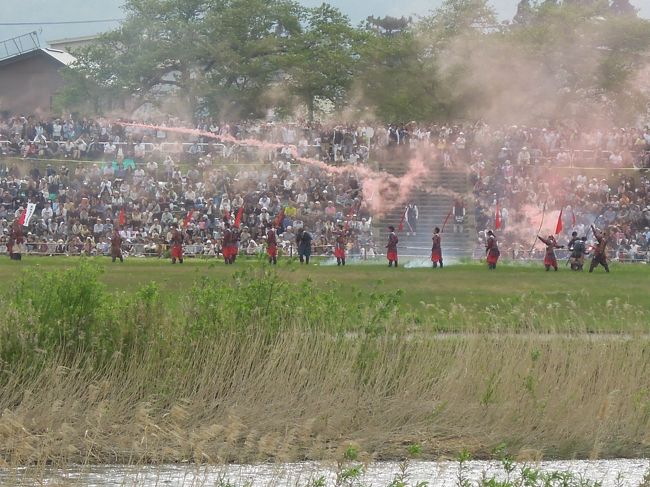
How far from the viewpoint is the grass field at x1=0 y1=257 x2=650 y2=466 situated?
588 inches

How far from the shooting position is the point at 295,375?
15.7m

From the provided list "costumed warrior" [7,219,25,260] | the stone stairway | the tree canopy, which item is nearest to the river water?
"costumed warrior" [7,219,25,260]

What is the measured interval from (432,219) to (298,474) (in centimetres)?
3677

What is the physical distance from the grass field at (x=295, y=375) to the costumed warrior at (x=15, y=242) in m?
24.7

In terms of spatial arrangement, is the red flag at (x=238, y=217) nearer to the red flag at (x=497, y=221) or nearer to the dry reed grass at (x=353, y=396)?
the red flag at (x=497, y=221)

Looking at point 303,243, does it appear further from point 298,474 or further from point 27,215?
point 298,474

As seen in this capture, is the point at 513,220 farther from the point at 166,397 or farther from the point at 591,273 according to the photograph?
the point at 166,397

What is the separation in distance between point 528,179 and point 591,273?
12.7 metres

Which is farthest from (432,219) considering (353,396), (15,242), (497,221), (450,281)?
(353,396)

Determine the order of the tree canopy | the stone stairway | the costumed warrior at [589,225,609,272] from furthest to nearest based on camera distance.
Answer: the tree canopy, the stone stairway, the costumed warrior at [589,225,609,272]

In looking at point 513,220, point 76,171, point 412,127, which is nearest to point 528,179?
point 513,220

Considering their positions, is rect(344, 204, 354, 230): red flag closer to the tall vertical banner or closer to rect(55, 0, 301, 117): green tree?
the tall vertical banner

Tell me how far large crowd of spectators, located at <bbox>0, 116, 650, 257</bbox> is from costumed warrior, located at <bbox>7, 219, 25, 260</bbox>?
2150mm

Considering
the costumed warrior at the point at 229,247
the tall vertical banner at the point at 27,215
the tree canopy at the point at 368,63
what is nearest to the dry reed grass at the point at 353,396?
the costumed warrior at the point at 229,247
